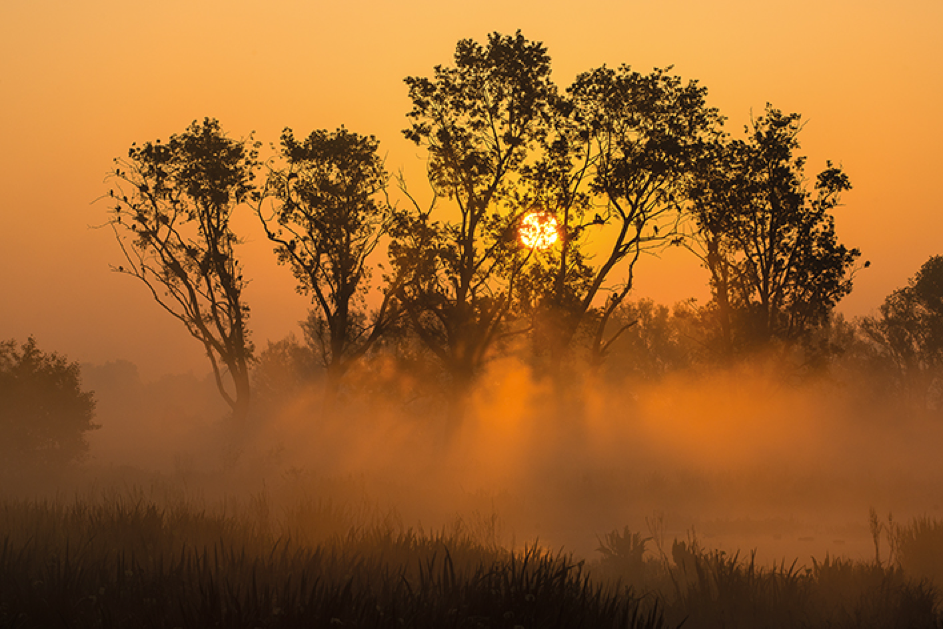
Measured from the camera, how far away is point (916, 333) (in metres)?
58.7

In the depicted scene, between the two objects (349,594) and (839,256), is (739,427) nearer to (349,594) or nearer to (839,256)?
(839,256)

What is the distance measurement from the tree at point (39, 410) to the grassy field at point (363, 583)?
17526 mm

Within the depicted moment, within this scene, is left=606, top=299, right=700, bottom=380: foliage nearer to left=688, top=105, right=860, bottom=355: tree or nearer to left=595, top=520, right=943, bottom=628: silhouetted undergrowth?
left=688, top=105, right=860, bottom=355: tree

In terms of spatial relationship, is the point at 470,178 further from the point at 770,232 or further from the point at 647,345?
the point at 647,345

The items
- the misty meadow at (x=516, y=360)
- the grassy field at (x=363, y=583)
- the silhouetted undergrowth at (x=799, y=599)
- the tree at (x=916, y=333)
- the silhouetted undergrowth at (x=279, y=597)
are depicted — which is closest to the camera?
the silhouetted undergrowth at (x=279, y=597)

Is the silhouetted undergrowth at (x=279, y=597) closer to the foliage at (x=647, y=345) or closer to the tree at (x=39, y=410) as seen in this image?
the tree at (x=39, y=410)

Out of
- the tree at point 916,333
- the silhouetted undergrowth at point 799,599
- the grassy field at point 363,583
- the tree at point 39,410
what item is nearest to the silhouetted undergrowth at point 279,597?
the grassy field at point 363,583

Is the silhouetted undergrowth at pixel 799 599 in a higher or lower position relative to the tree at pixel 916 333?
lower

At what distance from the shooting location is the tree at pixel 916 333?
55062mm

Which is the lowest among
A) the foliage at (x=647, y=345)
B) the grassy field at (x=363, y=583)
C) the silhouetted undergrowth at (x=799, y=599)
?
the silhouetted undergrowth at (x=799, y=599)

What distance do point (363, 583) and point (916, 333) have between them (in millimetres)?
61439

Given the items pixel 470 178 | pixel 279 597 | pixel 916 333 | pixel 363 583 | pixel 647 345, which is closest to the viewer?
pixel 279 597

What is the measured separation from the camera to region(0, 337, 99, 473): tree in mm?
29906

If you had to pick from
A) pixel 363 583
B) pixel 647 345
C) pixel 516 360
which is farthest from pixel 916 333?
pixel 363 583
